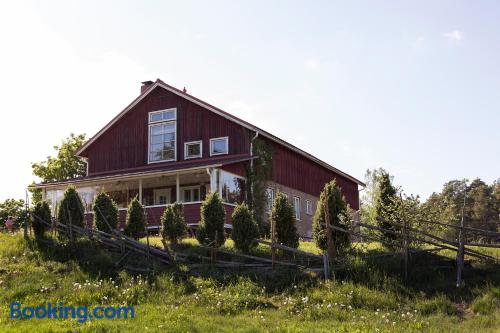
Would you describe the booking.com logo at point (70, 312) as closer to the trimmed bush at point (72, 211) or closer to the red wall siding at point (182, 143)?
the trimmed bush at point (72, 211)

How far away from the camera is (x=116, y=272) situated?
17094 mm

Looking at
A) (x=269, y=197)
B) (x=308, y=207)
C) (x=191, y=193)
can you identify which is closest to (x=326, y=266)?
(x=269, y=197)

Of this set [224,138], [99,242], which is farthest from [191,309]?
[224,138]

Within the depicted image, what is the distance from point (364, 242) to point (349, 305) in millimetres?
5999

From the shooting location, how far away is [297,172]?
34.8m

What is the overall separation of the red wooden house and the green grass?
1150cm

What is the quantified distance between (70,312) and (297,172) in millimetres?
22637

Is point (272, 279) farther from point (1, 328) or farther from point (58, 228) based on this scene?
A: point (58, 228)

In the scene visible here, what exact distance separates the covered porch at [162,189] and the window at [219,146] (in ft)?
5.51

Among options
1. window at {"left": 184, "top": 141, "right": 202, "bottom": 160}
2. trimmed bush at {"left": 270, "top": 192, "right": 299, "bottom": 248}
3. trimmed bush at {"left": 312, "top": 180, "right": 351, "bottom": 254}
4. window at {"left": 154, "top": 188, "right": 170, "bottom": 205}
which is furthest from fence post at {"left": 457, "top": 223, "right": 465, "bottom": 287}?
window at {"left": 154, "top": 188, "right": 170, "bottom": 205}

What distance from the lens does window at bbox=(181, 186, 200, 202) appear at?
32.2 m

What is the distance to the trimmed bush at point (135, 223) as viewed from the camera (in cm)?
2172

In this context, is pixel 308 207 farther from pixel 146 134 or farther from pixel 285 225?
pixel 285 225

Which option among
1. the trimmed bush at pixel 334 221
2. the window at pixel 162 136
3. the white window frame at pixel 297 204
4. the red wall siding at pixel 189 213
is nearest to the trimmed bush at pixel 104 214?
the red wall siding at pixel 189 213
